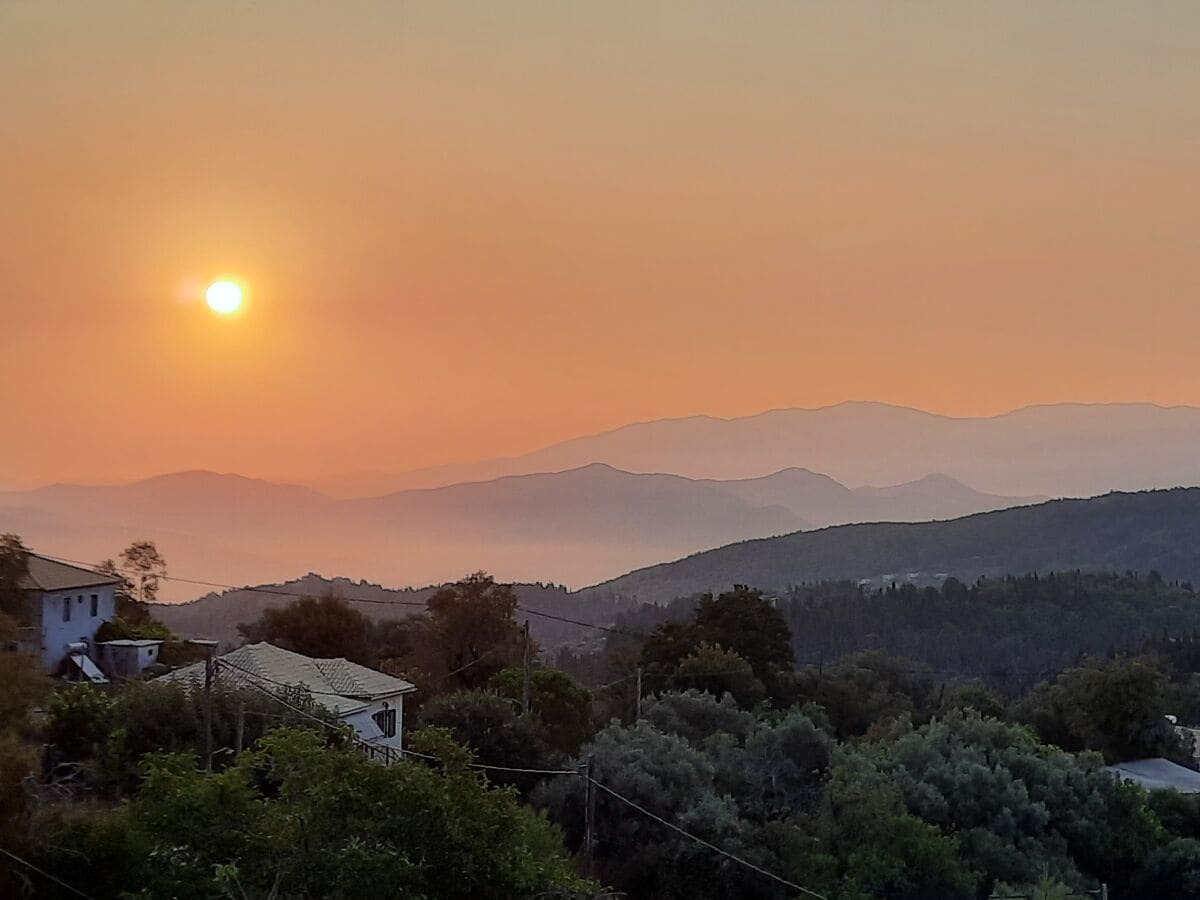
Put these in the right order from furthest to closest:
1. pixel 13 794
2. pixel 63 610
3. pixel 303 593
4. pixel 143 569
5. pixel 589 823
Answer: pixel 303 593 → pixel 143 569 → pixel 63 610 → pixel 589 823 → pixel 13 794

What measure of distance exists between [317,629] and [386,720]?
12.4 meters

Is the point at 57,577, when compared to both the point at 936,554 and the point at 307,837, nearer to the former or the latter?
the point at 307,837

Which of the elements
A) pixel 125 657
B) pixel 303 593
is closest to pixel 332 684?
pixel 125 657

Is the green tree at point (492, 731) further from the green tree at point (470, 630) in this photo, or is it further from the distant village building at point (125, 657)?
the green tree at point (470, 630)

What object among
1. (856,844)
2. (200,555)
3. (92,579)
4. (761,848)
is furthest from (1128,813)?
(200,555)

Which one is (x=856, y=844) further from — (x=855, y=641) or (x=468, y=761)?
(x=855, y=641)

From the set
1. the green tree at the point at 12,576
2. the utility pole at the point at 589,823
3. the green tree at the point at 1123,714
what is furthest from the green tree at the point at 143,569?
the green tree at the point at 1123,714

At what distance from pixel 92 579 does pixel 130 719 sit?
15033 mm

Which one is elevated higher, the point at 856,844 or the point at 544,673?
the point at 544,673

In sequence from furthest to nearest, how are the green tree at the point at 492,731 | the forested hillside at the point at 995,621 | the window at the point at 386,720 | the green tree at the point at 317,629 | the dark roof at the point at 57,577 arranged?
the forested hillside at the point at 995,621 < the green tree at the point at 317,629 < the dark roof at the point at 57,577 < the window at the point at 386,720 < the green tree at the point at 492,731

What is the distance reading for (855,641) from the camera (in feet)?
310

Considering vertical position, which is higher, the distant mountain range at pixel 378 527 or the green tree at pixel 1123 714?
the distant mountain range at pixel 378 527

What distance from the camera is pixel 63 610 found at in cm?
3375

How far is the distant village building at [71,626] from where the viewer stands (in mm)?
32250
